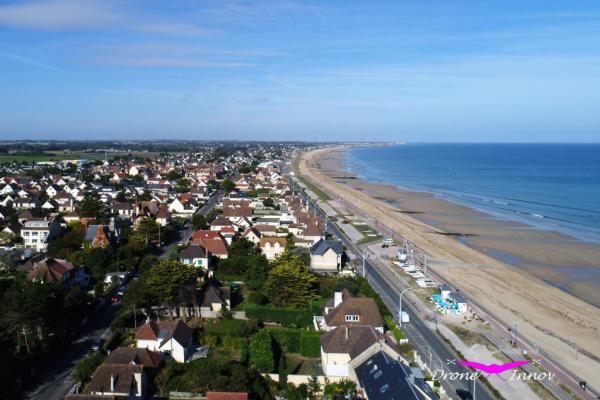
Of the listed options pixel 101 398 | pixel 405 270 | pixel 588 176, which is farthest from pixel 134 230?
pixel 588 176

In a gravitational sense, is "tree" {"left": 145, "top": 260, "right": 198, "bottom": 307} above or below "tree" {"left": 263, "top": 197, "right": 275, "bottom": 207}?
above

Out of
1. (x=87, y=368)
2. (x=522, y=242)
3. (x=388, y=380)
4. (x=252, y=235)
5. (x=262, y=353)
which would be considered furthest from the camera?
(x=522, y=242)

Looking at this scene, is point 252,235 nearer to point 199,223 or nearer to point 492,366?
point 199,223

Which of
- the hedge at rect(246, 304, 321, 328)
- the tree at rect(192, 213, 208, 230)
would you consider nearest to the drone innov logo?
the hedge at rect(246, 304, 321, 328)

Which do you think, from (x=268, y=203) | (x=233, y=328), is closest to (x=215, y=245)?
(x=233, y=328)

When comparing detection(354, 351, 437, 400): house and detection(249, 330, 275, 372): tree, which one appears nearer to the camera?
detection(354, 351, 437, 400): house

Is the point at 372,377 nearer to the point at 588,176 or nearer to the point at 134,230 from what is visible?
the point at 134,230

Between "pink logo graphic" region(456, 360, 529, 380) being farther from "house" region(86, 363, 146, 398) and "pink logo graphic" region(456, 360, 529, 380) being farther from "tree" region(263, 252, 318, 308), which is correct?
"house" region(86, 363, 146, 398)
